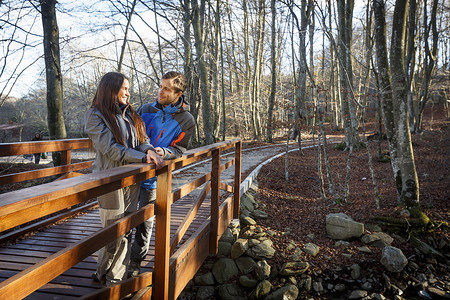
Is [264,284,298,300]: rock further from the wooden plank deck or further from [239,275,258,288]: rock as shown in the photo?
the wooden plank deck

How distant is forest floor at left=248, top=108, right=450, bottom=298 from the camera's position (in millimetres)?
5984

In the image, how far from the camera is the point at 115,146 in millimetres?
2402

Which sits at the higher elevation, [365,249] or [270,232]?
[270,232]

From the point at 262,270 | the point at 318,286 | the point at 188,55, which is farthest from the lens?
the point at 188,55

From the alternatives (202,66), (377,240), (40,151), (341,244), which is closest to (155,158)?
(40,151)

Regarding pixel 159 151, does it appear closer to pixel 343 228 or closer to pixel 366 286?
pixel 366 286

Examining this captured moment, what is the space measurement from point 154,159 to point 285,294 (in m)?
3.61

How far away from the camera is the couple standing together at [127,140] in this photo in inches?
95.7

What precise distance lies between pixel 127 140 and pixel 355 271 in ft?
15.6

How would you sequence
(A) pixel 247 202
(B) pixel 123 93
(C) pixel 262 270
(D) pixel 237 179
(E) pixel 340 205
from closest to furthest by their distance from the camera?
(B) pixel 123 93 → (C) pixel 262 270 → (D) pixel 237 179 → (A) pixel 247 202 → (E) pixel 340 205

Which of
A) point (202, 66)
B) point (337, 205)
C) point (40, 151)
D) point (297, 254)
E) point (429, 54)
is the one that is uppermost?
point (429, 54)

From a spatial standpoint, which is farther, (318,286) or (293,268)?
(293,268)

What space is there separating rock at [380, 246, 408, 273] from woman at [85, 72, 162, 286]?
481 centimetres

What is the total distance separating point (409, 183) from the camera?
693 cm
